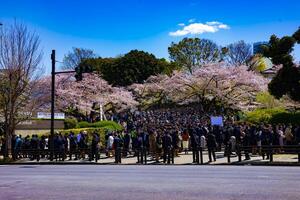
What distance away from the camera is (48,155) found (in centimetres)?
3139

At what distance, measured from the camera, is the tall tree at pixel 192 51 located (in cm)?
7275

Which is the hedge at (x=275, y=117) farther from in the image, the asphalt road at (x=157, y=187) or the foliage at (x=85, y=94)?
the asphalt road at (x=157, y=187)

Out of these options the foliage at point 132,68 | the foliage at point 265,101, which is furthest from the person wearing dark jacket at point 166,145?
the foliage at point 132,68

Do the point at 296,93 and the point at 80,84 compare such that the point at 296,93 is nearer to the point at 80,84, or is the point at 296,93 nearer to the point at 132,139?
the point at 132,139

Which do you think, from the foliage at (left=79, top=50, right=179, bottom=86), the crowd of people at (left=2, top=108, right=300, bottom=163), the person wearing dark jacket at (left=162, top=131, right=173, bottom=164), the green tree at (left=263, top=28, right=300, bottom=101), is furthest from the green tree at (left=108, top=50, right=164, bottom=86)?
the person wearing dark jacket at (left=162, top=131, right=173, bottom=164)

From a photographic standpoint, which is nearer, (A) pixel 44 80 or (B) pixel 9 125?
(B) pixel 9 125

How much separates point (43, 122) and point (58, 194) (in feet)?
103

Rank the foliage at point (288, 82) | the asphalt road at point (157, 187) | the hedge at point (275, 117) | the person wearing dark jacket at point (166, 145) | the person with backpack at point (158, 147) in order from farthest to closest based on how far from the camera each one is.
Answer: the hedge at point (275, 117)
the foliage at point (288, 82)
the person with backpack at point (158, 147)
the person wearing dark jacket at point (166, 145)
the asphalt road at point (157, 187)

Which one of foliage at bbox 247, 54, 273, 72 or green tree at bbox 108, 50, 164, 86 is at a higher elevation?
foliage at bbox 247, 54, 273, 72

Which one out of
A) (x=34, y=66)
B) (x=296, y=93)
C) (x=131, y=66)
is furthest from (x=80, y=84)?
(x=296, y=93)

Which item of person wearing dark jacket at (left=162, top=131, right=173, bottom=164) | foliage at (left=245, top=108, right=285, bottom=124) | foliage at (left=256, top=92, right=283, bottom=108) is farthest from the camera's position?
foliage at (left=256, top=92, right=283, bottom=108)

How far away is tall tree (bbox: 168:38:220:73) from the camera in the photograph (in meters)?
72.8

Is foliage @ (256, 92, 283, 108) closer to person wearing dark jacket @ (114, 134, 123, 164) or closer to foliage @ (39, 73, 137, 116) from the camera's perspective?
foliage @ (39, 73, 137, 116)

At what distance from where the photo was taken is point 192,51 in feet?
240
